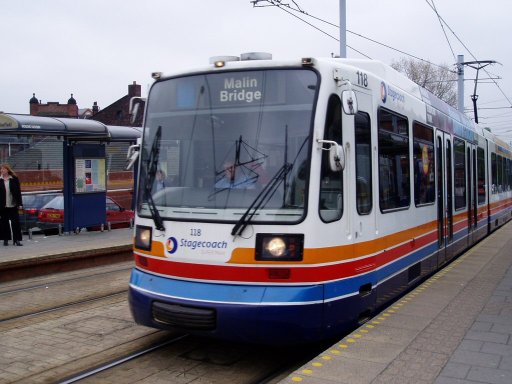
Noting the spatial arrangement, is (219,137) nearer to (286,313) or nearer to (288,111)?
(288,111)

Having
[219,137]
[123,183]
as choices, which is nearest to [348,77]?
[219,137]

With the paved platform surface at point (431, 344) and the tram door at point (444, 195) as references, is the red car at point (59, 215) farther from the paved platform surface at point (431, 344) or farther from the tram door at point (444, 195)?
the paved platform surface at point (431, 344)

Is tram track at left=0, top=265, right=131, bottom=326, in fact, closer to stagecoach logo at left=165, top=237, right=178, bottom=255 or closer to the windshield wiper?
the windshield wiper

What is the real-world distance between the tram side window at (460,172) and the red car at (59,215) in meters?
8.76

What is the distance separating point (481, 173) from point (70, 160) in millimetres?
9647

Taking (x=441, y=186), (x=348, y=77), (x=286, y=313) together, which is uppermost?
(x=348, y=77)

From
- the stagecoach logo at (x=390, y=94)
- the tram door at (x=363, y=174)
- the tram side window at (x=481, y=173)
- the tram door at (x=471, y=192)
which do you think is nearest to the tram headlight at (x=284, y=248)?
the tram door at (x=363, y=174)

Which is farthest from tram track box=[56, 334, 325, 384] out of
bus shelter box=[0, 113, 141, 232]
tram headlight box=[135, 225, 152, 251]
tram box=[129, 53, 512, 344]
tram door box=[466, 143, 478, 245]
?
bus shelter box=[0, 113, 141, 232]

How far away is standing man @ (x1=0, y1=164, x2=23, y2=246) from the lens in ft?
39.0

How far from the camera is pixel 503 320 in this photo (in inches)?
244

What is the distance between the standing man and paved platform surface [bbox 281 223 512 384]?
8197 mm

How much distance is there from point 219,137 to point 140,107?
143cm

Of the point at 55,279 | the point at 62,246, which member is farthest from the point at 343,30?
the point at 55,279

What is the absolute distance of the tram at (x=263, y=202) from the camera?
16.9 feet
